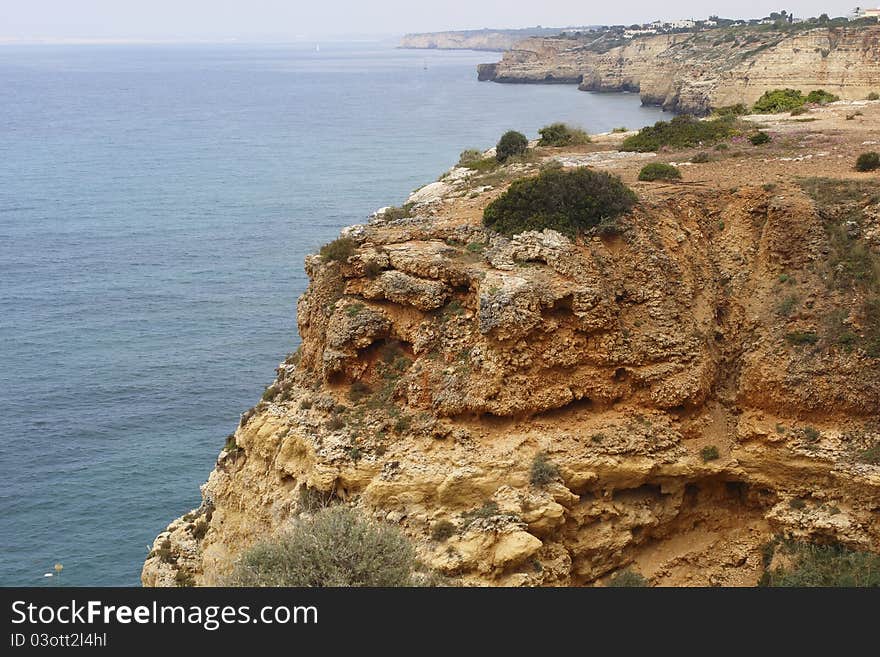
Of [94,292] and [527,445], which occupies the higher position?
[527,445]

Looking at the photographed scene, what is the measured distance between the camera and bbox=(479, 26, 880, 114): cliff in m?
101

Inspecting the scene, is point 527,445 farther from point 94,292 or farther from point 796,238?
point 94,292

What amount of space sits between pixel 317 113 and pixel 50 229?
76.5 m

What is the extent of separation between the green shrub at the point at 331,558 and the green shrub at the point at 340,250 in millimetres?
7691

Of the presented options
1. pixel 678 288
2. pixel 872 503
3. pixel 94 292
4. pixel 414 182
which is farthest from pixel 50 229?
pixel 872 503

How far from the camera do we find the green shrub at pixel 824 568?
1761cm

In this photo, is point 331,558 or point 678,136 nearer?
point 331,558

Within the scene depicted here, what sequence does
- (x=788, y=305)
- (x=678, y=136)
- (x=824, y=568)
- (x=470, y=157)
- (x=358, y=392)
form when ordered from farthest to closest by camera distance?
(x=470, y=157)
(x=678, y=136)
(x=788, y=305)
(x=358, y=392)
(x=824, y=568)

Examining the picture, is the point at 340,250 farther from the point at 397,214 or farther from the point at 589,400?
the point at 589,400

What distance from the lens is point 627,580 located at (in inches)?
750

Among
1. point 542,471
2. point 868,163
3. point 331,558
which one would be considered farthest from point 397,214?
point 868,163

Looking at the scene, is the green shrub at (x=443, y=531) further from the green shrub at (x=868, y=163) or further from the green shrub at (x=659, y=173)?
the green shrub at (x=868, y=163)

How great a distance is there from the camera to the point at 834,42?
10438 cm

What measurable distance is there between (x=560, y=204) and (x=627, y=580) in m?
8.36
